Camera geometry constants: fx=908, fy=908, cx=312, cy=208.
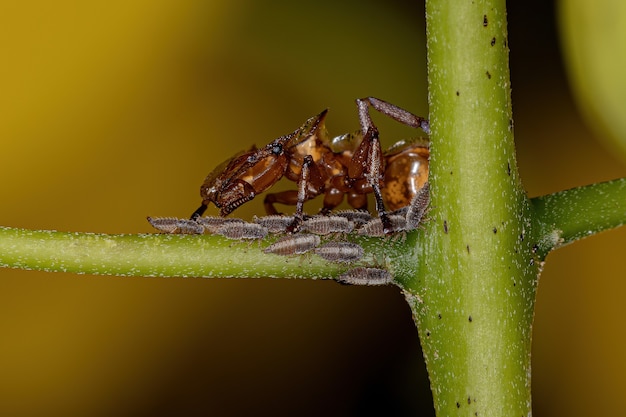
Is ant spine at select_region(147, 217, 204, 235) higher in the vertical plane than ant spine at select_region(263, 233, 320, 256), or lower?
higher

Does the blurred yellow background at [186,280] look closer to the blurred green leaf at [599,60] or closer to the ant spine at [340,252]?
the blurred green leaf at [599,60]

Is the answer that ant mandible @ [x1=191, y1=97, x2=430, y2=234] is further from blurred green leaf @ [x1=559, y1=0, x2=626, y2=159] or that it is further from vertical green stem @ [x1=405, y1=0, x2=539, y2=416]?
blurred green leaf @ [x1=559, y1=0, x2=626, y2=159]

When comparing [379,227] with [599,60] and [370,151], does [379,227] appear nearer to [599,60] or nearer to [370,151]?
[370,151]

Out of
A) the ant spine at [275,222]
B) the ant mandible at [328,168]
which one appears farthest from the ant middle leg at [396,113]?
the ant spine at [275,222]

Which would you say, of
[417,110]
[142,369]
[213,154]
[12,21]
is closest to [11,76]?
[12,21]

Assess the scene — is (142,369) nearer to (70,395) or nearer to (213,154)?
(70,395)

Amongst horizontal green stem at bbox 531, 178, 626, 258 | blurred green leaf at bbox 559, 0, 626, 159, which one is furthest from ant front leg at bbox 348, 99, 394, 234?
blurred green leaf at bbox 559, 0, 626, 159
